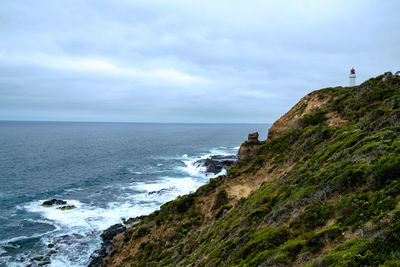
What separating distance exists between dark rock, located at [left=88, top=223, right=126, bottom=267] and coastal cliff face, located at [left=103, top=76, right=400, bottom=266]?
3134 millimetres

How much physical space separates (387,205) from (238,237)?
24.6 feet

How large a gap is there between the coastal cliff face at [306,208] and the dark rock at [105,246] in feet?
10.3

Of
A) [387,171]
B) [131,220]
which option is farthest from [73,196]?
[387,171]

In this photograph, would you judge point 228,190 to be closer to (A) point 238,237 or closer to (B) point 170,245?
(B) point 170,245

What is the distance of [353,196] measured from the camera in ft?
33.0

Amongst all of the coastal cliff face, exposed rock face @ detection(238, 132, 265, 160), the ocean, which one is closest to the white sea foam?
the ocean

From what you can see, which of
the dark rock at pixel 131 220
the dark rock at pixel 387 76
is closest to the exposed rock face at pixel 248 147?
the dark rock at pixel 387 76

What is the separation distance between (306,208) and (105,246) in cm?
2857

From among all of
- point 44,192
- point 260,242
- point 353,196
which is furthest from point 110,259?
point 44,192

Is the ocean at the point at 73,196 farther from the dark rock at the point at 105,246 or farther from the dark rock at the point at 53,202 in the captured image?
the dark rock at the point at 53,202

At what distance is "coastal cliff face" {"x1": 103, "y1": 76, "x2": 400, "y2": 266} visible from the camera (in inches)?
334

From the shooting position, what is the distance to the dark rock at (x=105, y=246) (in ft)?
92.9

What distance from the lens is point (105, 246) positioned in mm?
31422

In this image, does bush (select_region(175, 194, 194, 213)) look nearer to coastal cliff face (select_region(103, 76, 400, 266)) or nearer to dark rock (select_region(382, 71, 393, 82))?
coastal cliff face (select_region(103, 76, 400, 266))
